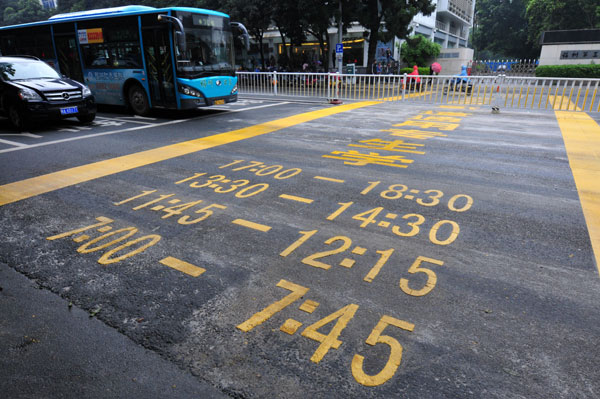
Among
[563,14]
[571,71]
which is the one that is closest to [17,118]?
[571,71]

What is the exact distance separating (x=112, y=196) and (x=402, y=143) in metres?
6.17

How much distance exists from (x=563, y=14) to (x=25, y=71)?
5464 centimetres

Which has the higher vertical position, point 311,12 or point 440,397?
point 311,12

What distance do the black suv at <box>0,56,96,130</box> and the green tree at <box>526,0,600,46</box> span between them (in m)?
50.6

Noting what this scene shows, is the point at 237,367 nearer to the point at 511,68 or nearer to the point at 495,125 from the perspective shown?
the point at 495,125

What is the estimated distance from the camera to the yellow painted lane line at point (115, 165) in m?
5.87

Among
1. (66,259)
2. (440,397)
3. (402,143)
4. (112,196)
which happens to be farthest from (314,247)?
(402,143)

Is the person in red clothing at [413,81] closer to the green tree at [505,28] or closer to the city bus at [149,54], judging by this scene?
the city bus at [149,54]

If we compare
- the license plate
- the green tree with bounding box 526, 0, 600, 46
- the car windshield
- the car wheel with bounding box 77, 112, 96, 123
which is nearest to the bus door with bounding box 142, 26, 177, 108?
the car wheel with bounding box 77, 112, 96, 123

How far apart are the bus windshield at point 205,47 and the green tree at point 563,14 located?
45.8m

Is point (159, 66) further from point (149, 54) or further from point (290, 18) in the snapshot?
point (290, 18)

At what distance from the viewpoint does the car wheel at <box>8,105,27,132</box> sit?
1023cm

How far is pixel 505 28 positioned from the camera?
6141cm

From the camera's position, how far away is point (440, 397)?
2240 millimetres
